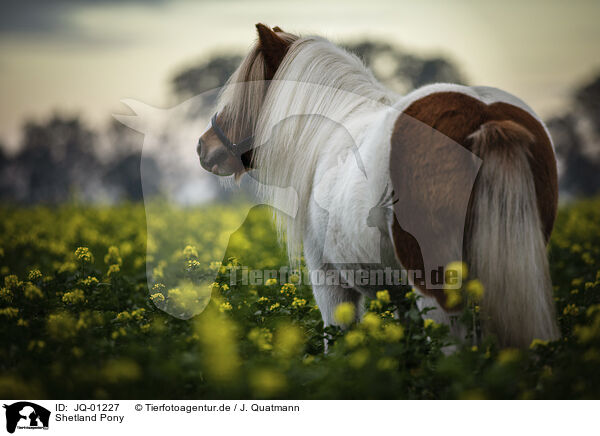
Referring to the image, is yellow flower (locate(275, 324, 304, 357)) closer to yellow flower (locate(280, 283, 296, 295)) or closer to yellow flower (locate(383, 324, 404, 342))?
yellow flower (locate(383, 324, 404, 342))

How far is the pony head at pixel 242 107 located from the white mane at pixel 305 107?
0.08 metres

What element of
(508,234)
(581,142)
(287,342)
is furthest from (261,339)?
(581,142)

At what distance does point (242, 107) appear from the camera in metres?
2.89

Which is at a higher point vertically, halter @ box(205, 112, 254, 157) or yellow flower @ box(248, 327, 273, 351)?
halter @ box(205, 112, 254, 157)

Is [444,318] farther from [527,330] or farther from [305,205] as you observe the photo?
[305,205]

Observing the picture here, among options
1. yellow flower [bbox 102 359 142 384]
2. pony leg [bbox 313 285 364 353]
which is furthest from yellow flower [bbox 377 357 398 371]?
yellow flower [bbox 102 359 142 384]

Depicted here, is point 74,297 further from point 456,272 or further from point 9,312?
point 456,272

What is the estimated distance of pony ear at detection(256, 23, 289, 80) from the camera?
280cm

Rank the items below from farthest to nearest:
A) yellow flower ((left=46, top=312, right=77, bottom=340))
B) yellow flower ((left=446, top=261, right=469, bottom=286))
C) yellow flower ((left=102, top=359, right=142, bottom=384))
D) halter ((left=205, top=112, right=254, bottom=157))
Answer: halter ((left=205, top=112, right=254, bottom=157)), yellow flower ((left=46, top=312, right=77, bottom=340)), yellow flower ((left=446, top=261, right=469, bottom=286)), yellow flower ((left=102, top=359, right=142, bottom=384))

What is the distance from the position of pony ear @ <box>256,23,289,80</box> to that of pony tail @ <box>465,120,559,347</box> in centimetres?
151

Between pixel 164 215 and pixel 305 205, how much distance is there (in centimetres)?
635

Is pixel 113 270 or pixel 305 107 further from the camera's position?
pixel 113 270
